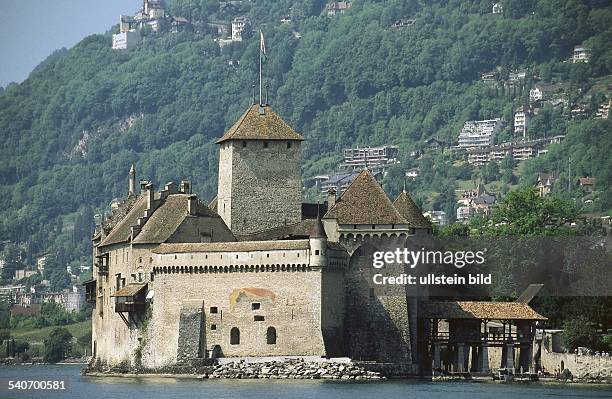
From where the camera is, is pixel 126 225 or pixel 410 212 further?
pixel 126 225

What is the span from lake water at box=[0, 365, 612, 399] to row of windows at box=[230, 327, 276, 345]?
10.3ft

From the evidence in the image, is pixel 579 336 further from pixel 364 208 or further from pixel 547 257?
pixel 547 257

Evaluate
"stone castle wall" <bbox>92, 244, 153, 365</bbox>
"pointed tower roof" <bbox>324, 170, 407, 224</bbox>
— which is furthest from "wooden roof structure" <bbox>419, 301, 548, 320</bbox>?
"stone castle wall" <bbox>92, 244, 153, 365</bbox>

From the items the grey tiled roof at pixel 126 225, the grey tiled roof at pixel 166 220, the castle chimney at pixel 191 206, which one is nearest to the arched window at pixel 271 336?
the grey tiled roof at pixel 166 220

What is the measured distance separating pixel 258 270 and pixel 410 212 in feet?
37.8

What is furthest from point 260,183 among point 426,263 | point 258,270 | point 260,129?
point 426,263

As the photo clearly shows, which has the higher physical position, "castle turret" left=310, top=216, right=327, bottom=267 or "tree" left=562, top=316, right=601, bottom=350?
"castle turret" left=310, top=216, right=327, bottom=267

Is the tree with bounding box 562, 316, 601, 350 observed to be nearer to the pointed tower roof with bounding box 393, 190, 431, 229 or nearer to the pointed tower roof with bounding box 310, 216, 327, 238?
the pointed tower roof with bounding box 393, 190, 431, 229

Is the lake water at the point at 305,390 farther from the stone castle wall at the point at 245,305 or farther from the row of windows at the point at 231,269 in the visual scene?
the row of windows at the point at 231,269

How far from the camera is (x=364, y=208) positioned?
100 m

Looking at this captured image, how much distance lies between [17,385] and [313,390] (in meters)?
17.5

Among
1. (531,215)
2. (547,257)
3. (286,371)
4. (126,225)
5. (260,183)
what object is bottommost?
(286,371)

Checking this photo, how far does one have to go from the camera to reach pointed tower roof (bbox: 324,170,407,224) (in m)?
99.9

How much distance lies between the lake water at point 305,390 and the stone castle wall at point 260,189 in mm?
10292
